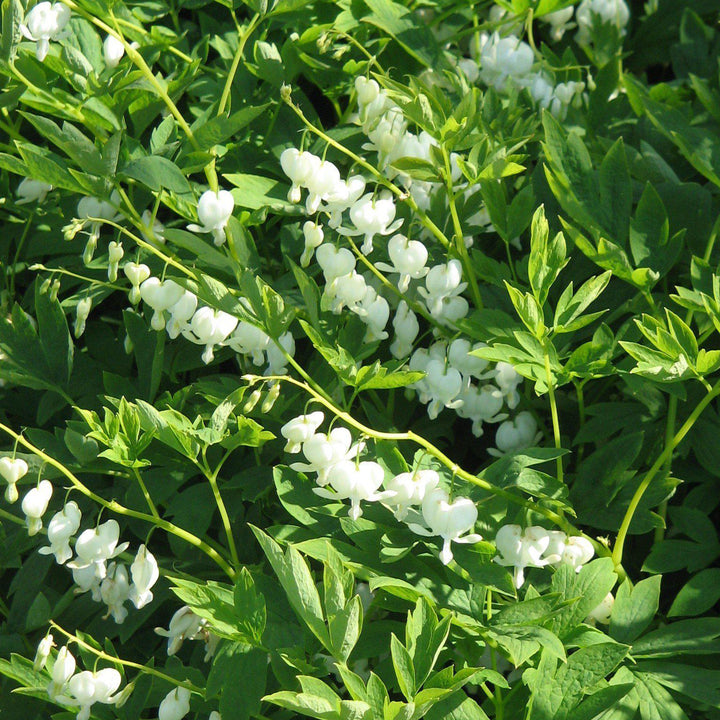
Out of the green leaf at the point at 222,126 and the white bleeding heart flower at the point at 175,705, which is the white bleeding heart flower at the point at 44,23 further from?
the white bleeding heart flower at the point at 175,705

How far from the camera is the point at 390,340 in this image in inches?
75.1

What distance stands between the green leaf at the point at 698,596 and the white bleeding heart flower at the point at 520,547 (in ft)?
0.81

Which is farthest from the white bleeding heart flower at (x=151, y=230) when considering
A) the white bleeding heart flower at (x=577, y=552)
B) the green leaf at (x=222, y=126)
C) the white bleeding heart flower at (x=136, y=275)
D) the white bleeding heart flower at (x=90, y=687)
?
the white bleeding heart flower at (x=577, y=552)

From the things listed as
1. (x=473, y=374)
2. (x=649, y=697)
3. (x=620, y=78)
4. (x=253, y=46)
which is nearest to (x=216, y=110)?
(x=253, y=46)

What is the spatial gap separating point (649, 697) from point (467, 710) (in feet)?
0.96

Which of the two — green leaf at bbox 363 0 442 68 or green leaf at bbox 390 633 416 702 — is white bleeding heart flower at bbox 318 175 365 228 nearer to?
green leaf at bbox 363 0 442 68

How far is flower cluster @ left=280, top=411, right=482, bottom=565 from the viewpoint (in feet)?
4.45

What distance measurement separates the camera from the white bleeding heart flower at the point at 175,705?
1451mm

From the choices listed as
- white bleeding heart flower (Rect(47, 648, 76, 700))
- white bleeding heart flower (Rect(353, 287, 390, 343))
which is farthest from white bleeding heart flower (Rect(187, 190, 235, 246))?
white bleeding heart flower (Rect(47, 648, 76, 700))

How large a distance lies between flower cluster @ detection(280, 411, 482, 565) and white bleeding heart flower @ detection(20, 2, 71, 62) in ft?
2.62

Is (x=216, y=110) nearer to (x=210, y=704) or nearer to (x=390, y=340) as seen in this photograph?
(x=390, y=340)

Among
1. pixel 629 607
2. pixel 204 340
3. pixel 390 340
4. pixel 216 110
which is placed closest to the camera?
pixel 629 607

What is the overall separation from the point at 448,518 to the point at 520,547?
15cm

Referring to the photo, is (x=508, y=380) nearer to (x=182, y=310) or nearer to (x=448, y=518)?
(x=448, y=518)
